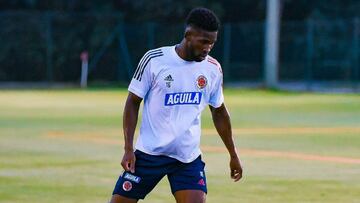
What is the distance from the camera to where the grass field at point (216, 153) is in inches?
539

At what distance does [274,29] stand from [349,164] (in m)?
28.5

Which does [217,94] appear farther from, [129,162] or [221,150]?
[221,150]

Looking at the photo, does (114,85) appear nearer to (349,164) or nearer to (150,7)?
(150,7)

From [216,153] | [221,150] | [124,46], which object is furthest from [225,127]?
[124,46]

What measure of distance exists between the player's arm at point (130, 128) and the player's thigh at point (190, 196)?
1.30 ft

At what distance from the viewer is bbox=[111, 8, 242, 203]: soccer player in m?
8.73

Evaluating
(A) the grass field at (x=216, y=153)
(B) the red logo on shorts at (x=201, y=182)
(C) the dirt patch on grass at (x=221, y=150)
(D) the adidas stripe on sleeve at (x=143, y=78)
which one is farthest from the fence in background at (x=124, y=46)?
(D) the adidas stripe on sleeve at (x=143, y=78)

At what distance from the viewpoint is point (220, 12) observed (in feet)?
185

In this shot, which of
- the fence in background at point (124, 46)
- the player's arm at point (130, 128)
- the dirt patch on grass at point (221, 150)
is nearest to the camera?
the player's arm at point (130, 128)

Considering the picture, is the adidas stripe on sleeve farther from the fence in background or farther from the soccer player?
the fence in background

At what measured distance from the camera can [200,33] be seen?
8523 mm

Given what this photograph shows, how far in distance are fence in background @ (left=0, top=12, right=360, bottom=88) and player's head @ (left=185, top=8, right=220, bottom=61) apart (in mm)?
41490

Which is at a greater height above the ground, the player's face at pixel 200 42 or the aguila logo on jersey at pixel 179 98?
the player's face at pixel 200 42

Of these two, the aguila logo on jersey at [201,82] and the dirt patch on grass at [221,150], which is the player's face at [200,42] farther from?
the dirt patch on grass at [221,150]
